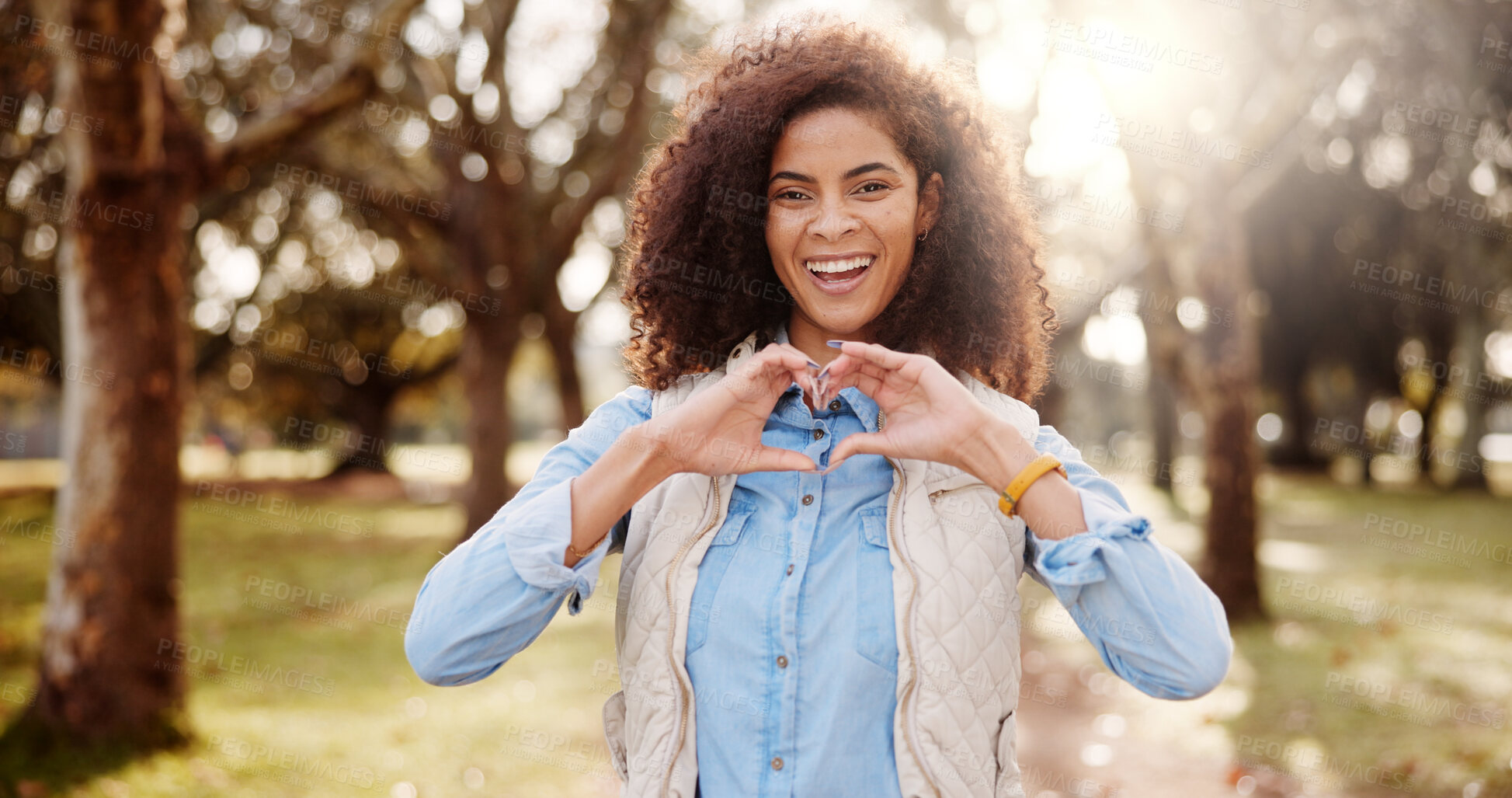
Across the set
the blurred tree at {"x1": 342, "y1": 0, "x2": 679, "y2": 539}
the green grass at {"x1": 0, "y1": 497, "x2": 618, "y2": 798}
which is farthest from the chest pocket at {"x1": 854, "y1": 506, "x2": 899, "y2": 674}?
the blurred tree at {"x1": 342, "y1": 0, "x2": 679, "y2": 539}

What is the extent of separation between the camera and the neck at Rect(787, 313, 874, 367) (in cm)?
225

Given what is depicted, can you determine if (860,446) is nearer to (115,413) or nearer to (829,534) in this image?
(829,534)

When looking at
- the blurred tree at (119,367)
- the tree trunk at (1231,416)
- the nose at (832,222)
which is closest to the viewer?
the nose at (832,222)

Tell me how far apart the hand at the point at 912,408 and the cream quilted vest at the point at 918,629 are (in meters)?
0.09

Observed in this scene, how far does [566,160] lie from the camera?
14.9m

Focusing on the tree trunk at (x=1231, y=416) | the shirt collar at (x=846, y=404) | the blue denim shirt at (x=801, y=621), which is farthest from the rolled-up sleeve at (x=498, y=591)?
the tree trunk at (x=1231, y=416)

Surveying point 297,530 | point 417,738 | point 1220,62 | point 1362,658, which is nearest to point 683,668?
point 417,738

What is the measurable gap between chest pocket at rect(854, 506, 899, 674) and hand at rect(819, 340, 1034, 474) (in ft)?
0.48

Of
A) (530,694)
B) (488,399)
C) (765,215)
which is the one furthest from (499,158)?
(765,215)

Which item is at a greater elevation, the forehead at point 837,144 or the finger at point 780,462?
the forehead at point 837,144

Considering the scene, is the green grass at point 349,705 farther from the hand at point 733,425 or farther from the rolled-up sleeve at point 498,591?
the hand at point 733,425

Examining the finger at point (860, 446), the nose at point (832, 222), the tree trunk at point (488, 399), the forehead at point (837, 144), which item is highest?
the forehead at point (837, 144)

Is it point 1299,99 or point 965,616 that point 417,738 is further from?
point 1299,99

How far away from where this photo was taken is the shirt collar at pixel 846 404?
2121mm
